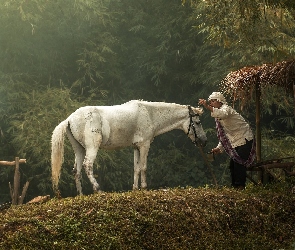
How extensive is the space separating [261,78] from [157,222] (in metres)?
3.62

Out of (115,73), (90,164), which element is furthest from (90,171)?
(115,73)

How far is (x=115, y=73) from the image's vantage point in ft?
65.3

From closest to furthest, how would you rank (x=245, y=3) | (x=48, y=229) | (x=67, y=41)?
(x=48, y=229), (x=245, y=3), (x=67, y=41)

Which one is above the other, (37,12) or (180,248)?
(37,12)

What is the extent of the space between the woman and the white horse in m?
0.97

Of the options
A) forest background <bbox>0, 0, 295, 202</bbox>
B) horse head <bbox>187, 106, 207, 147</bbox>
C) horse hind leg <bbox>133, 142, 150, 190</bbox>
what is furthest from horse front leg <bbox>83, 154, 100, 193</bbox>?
forest background <bbox>0, 0, 295, 202</bbox>

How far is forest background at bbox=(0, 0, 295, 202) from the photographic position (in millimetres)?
16469

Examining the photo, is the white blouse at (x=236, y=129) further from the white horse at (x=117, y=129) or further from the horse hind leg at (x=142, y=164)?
the horse hind leg at (x=142, y=164)

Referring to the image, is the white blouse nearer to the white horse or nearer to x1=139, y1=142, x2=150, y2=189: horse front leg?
the white horse

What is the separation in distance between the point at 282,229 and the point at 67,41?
1298 cm

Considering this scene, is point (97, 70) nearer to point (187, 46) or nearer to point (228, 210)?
point (187, 46)

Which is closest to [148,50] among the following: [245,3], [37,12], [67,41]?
[67,41]

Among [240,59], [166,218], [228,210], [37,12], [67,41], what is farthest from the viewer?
[67,41]

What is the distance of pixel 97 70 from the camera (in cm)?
1941
